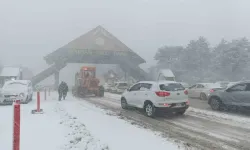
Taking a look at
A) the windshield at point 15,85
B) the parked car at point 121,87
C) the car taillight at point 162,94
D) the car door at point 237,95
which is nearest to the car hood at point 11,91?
the windshield at point 15,85

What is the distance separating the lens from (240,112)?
501 inches

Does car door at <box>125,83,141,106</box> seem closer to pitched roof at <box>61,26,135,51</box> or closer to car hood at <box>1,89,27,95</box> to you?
car hood at <box>1,89,27,95</box>

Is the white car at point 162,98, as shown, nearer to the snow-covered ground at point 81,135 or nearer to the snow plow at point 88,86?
the snow-covered ground at point 81,135

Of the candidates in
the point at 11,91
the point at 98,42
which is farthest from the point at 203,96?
the point at 98,42

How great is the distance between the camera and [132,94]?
43.7 ft

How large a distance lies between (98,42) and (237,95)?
3635 centimetres

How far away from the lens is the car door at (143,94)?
39.2 ft

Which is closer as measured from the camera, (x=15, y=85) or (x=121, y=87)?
(x=15, y=85)

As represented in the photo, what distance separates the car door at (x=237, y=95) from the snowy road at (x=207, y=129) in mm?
1259

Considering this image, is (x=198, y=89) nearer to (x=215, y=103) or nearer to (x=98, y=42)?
(x=215, y=103)

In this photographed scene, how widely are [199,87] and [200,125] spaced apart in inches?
476

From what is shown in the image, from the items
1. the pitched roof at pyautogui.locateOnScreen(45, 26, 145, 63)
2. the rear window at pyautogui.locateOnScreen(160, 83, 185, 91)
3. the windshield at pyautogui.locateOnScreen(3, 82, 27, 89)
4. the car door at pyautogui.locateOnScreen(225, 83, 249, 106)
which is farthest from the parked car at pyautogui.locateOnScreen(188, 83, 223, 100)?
the pitched roof at pyautogui.locateOnScreen(45, 26, 145, 63)

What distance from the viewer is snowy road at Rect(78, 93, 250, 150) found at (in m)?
7.07

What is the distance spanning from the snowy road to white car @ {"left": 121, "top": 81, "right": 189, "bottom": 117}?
0.45 metres
